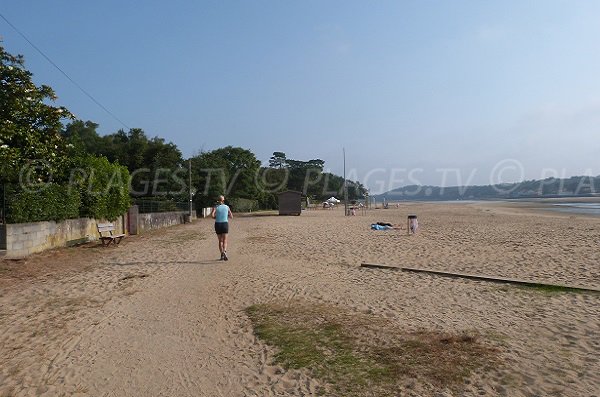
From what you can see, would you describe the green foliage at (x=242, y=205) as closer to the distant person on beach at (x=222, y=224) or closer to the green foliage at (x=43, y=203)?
the green foliage at (x=43, y=203)

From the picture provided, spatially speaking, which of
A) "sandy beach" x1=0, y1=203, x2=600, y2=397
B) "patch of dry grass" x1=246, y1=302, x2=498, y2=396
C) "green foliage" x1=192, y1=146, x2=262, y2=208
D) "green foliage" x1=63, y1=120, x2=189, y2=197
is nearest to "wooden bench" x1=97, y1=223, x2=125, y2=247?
"sandy beach" x1=0, y1=203, x2=600, y2=397

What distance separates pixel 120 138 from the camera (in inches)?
1720

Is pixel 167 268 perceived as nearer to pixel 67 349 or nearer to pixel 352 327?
pixel 67 349

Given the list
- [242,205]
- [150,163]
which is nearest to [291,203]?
[242,205]

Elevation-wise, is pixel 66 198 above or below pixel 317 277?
above

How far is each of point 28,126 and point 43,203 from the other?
2998 mm

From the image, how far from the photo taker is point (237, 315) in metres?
6.41

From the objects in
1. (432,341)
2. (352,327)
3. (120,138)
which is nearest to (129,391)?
(352,327)

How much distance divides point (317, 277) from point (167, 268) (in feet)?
12.9

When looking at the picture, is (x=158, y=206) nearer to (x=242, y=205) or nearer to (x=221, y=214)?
(x=221, y=214)

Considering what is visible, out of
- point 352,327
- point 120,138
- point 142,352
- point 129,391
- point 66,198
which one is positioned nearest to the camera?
point 129,391

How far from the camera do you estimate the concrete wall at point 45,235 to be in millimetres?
11028

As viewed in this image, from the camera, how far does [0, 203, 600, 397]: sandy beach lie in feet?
13.3

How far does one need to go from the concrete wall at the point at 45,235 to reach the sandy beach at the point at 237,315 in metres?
0.45
